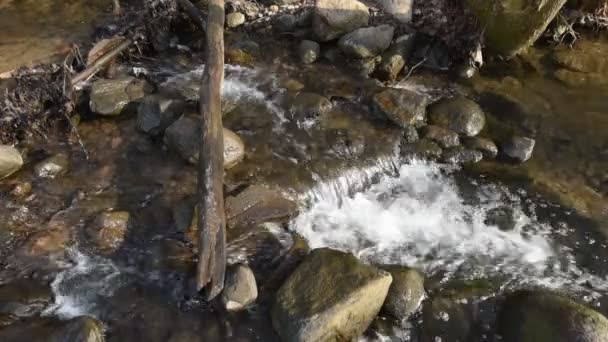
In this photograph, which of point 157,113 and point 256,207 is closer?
point 256,207

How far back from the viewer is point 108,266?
532cm

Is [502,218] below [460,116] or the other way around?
below

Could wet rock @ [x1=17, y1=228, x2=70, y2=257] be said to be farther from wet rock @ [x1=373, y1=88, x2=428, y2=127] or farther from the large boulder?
the large boulder

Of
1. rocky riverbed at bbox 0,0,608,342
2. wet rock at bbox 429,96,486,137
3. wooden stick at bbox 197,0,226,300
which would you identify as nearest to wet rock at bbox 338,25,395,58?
rocky riverbed at bbox 0,0,608,342

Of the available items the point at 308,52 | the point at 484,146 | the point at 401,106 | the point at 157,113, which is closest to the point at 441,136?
the point at 484,146

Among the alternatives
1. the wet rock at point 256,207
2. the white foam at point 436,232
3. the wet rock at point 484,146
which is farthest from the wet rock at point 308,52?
the wet rock at point 256,207

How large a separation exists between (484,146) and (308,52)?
112 inches

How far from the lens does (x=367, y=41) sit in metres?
8.02

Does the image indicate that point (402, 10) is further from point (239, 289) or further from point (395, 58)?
point (239, 289)

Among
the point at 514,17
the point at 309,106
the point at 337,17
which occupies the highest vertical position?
the point at 514,17

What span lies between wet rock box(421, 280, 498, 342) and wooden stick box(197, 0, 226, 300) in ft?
6.17

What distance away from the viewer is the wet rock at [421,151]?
6.81m

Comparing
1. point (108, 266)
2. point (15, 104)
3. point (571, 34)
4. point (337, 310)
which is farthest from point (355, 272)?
point (571, 34)

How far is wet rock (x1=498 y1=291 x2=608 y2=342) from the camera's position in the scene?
4578 millimetres
